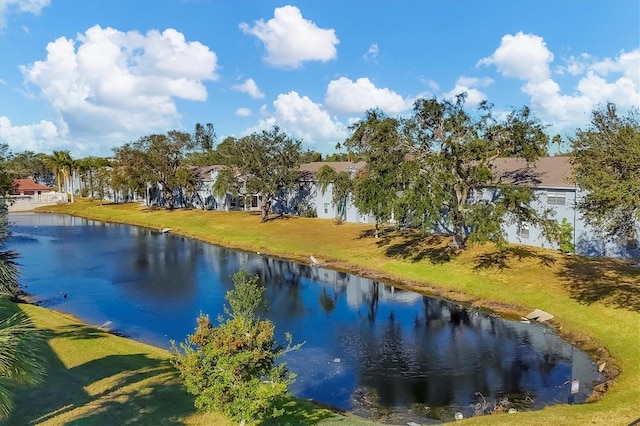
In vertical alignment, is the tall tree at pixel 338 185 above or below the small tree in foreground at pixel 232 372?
above

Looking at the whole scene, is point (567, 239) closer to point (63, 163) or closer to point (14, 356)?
point (14, 356)

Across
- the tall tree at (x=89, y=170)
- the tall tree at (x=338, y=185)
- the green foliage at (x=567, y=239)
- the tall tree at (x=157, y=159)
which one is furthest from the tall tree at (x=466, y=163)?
the tall tree at (x=89, y=170)

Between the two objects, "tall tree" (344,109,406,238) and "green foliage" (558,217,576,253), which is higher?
"tall tree" (344,109,406,238)

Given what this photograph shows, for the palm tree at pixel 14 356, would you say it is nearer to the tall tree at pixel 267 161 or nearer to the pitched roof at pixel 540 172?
the pitched roof at pixel 540 172

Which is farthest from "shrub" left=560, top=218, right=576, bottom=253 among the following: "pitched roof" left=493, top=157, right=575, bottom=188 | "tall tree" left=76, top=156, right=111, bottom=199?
"tall tree" left=76, top=156, right=111, bottom=199

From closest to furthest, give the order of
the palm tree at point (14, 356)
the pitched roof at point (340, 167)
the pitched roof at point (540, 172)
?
the palm tree at point (14, 356)
the pitched roof at point (540, 172)
the pitched roof at point (340, 167)

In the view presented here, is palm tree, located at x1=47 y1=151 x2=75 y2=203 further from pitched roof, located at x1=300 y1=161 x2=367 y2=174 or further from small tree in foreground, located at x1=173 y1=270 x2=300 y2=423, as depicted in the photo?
small tree in foreground, located at x1=173 y1=270 x2=300 y2=423

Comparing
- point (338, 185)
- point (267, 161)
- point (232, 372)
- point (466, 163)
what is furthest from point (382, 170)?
point (232, 372)
